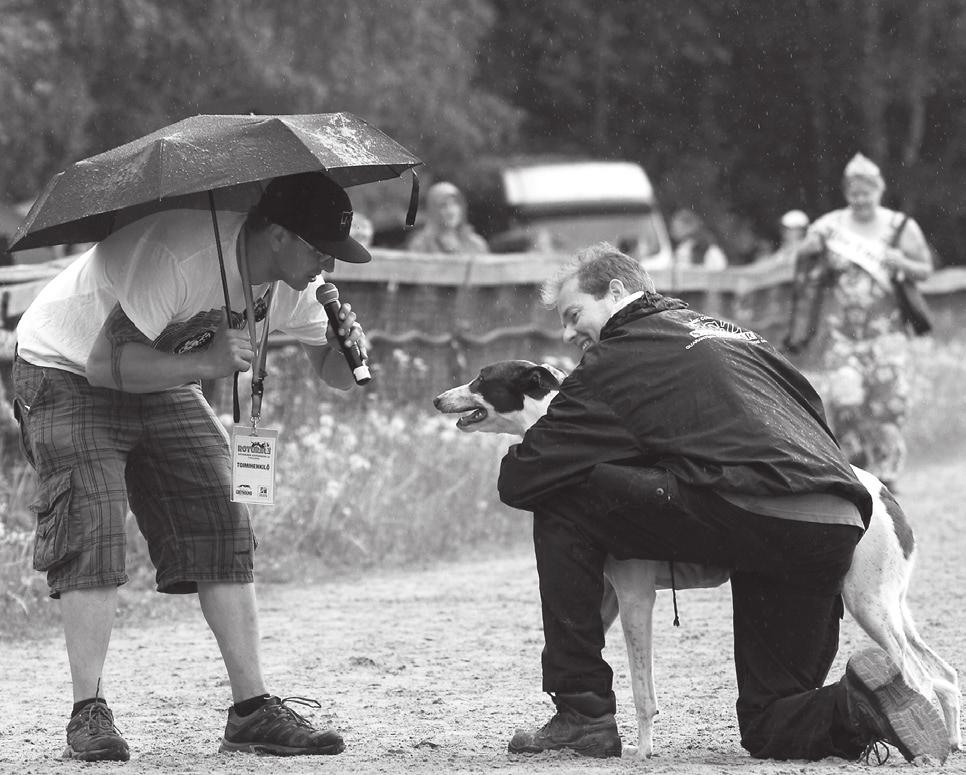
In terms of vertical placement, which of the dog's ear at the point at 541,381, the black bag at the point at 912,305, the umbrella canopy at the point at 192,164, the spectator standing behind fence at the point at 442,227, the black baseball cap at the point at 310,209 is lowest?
the black bag at the point at 912,305

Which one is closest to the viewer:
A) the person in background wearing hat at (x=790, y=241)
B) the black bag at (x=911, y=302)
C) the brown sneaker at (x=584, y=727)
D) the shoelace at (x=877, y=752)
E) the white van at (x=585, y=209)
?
the shoelace at (x=877, y=752)

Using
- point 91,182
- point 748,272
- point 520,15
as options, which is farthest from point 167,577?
point 520,15

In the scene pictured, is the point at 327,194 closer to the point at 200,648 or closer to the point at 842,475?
the point at 842,475

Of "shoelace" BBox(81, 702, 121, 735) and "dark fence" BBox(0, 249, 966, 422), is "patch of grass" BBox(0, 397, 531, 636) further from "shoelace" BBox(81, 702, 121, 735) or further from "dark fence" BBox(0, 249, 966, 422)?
"shoelace" BBox(81, 702, 121, 735)

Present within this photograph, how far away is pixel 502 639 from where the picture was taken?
7.62 meters

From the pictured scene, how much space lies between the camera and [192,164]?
4852 mm

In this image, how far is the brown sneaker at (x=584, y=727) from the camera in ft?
16.5

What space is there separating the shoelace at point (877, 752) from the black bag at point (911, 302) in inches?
286

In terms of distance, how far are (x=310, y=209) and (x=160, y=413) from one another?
76 cm

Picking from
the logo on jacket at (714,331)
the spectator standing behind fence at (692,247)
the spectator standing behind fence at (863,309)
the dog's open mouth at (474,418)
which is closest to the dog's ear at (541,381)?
the dog's open mouth at (474,418)

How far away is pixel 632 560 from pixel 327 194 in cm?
136

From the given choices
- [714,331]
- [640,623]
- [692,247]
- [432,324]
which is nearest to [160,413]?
[640,623]

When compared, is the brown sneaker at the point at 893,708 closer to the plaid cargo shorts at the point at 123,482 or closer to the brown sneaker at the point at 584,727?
the brown sneaker at the point at 584,727

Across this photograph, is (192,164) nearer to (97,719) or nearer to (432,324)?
(97,719)
